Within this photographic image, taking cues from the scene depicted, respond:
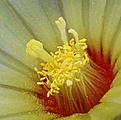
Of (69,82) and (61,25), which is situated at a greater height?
(61,25)

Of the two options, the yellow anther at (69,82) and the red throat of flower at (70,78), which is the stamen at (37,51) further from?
the yellow anther at (69,82)

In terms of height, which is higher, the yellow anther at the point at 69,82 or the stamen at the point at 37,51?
the stamen at the point at 37,51

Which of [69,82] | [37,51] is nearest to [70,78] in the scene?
[69,82]

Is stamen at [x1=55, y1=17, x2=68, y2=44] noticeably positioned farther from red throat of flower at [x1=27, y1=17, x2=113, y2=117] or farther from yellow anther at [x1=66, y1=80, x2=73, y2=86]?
yellow anther at [x1=66, y1=80, x2=73, y2=86]

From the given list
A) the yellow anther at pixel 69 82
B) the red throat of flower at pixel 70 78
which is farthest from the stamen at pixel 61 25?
the yellow anther at pixel 69 82

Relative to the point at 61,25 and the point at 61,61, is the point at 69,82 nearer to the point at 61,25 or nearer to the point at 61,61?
the point at 61,61

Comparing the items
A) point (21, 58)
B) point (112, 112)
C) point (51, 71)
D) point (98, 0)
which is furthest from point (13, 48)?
point (112, 112)

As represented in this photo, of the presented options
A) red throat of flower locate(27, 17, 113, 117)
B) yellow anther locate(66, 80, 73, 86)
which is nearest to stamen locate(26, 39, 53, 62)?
red throat of flower locate(27, 17, 113, 117)

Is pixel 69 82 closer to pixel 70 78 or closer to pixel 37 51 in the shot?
pixel 70 78
